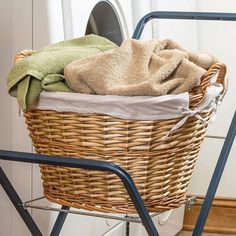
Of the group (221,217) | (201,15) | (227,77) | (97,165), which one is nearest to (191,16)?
(201,15)

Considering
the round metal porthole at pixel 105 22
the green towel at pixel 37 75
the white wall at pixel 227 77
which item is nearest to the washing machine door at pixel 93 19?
the round metal porthole at pixel 105 22

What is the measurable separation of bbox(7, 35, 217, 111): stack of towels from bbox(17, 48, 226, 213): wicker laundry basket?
0.04m

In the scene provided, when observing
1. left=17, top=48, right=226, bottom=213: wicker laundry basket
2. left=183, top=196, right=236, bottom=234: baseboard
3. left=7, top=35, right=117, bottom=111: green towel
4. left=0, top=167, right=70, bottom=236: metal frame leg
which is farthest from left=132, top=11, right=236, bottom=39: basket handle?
left=183, top=196, right=236, bottom=234: baseboard

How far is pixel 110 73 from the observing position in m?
0.88

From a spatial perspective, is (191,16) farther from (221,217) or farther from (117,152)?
(221,217)

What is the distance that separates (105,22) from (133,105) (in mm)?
806

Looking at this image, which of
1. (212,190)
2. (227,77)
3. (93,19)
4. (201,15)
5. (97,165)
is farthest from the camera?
(227,77)

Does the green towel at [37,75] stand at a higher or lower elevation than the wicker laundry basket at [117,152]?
higher

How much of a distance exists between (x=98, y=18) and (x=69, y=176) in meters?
0.71

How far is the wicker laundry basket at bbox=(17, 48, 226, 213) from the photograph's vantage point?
0.87 metres

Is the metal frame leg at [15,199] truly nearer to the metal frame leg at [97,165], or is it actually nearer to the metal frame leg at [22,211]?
the metal frame leg at [22,211]

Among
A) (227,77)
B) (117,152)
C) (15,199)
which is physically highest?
(117,152)

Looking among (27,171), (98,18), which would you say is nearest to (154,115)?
(27,171)

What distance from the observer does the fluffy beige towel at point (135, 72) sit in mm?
856
